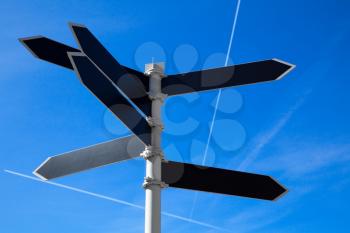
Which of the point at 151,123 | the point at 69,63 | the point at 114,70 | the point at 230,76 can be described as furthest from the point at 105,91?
the point at 230,76

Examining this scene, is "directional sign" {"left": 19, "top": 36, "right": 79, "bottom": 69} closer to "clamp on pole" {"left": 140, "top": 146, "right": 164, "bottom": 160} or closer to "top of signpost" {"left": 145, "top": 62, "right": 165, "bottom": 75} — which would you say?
"top of signpost" {"left": 145, "top": 62, "right": 165, "bottom": 75}

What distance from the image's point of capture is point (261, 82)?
A: 5.55 metres

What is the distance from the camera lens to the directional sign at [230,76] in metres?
5.49

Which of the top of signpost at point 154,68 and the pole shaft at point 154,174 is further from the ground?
the top of signpost at point 154,68

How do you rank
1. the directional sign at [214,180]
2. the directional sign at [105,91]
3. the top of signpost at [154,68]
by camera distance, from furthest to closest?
the top of signpost at [154,68] → the directional sign at [214,180] → the directional sign at [105,91]

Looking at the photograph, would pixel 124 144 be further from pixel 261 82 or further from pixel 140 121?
pixel 261 82

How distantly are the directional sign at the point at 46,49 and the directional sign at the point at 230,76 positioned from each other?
4.51ft

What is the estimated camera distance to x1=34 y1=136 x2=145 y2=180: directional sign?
5.14 metres

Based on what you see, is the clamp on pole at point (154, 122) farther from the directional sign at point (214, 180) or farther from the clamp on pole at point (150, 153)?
the directional sign at point (214, 180)

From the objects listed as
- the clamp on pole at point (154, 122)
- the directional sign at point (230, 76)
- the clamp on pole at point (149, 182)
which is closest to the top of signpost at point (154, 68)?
the directional sign at point (230, 76)

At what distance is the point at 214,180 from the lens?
5438 millimetres

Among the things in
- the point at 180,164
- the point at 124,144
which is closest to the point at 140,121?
the point at 124,144

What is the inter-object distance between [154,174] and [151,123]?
24.4 inches

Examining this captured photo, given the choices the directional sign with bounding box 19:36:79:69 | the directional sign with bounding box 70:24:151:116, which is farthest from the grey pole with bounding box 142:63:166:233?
the directional sign with bounding box 19:36:79:69
